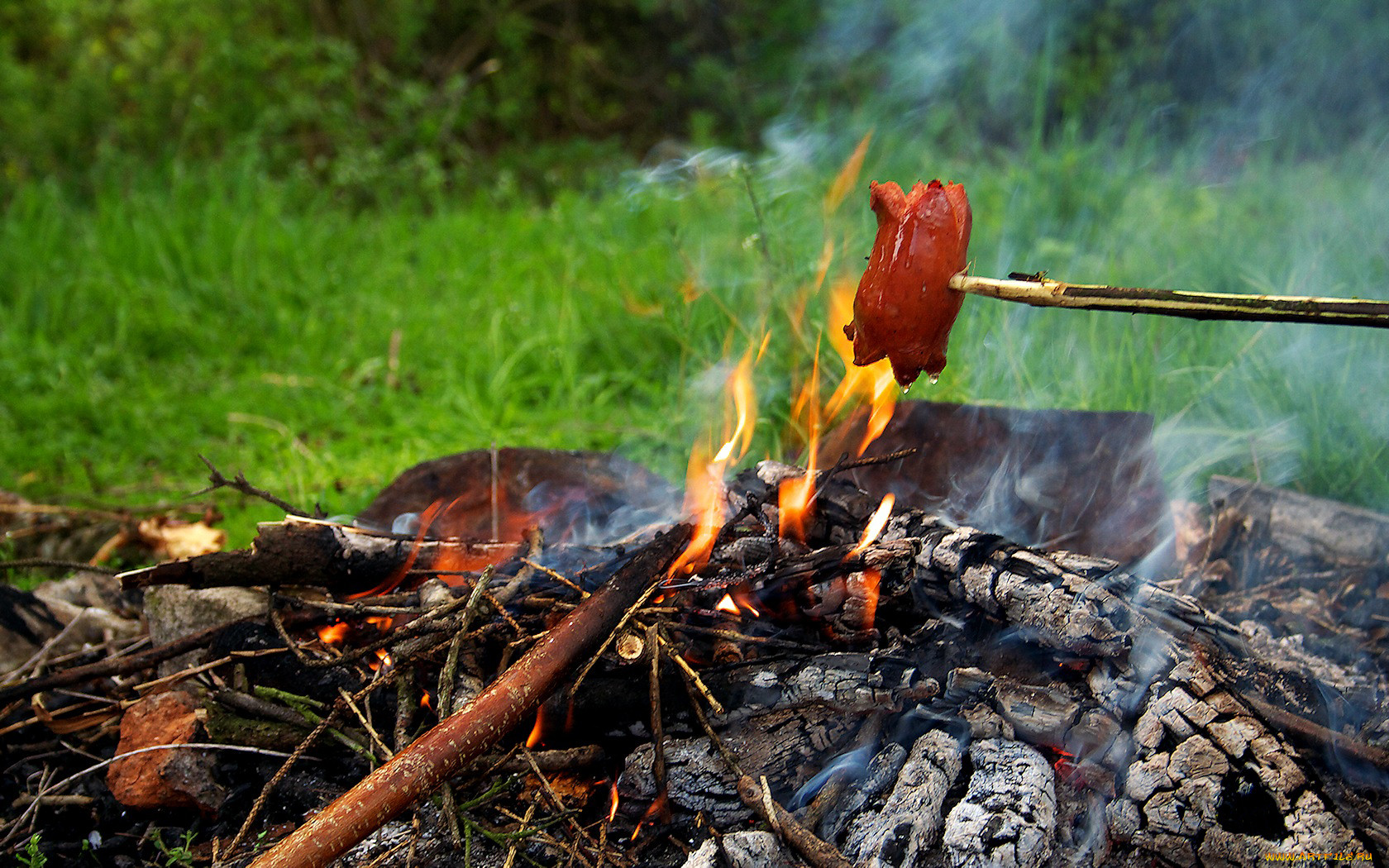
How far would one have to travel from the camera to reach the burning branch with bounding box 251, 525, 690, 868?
4.96 ft

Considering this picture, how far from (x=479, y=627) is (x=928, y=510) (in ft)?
4.21

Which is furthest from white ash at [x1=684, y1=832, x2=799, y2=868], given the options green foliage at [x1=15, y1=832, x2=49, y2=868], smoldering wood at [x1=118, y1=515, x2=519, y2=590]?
green foliage at [x1=15, y1=832, x2=49, y2=868]

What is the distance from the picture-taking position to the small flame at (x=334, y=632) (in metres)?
2.25

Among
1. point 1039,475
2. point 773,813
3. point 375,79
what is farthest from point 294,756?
point 375,79

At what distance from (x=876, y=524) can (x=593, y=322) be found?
9.79 feet

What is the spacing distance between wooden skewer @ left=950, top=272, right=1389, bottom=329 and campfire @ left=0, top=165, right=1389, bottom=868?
0.41 metres

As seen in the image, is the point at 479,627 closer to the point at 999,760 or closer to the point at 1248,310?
the point at 999,760

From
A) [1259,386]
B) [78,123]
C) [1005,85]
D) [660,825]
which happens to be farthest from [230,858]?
[78,123]

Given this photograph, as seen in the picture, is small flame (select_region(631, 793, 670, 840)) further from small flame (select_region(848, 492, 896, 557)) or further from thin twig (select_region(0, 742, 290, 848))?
thin twig (select_region(0, 742, 290, 848))

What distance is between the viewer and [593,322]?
4.89m

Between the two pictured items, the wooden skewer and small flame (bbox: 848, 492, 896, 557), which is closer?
the wooden skewer

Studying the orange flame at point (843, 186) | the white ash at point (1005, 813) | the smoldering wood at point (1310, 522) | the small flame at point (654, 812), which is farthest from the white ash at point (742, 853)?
the orange flame at point (843, 186)

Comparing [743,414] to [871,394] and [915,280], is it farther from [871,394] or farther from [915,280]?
[915,280]

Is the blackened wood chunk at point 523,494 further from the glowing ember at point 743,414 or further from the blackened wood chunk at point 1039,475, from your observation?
the blackened wood chunk at point 1039,475
